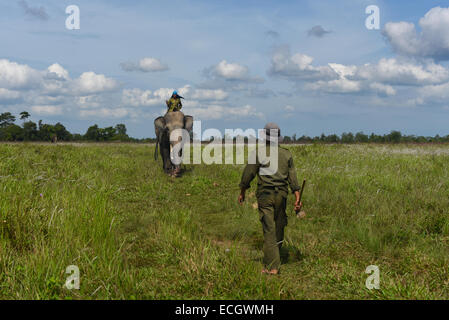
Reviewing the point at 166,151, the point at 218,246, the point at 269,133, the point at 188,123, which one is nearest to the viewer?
the point at 269,133

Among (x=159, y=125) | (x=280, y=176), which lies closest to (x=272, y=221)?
(x=280, y=176)

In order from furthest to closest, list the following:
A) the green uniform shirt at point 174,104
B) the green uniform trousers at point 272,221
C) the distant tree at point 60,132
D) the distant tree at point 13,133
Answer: the distant tree at point 60,132
the distant tree at point 13,133
the green uniform shirt at point 174,104
the green uniform trousers at point 272,221

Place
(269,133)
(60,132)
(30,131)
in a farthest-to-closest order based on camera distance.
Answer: (60,132) → (30,131) → (269,133)

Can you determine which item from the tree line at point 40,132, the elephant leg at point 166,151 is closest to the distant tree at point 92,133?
the tree line at point 40,132

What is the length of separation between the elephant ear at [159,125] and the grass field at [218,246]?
5149 millimetres

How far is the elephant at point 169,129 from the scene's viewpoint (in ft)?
42.9

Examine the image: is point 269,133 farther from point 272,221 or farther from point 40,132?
point 40,132

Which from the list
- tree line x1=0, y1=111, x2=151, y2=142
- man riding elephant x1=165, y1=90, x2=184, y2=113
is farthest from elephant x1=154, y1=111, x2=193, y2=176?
tree line x1=0, y1=111, x2=151, y2=142

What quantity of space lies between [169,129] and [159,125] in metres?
0.84

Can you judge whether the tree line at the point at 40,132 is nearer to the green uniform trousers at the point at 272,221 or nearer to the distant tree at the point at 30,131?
the distant tree at the point at 30,131

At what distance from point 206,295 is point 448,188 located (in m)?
7.43

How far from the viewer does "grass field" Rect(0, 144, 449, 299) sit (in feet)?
12.6

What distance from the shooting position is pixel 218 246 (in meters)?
5.44

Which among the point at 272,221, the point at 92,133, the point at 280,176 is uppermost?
the point at 92,133
